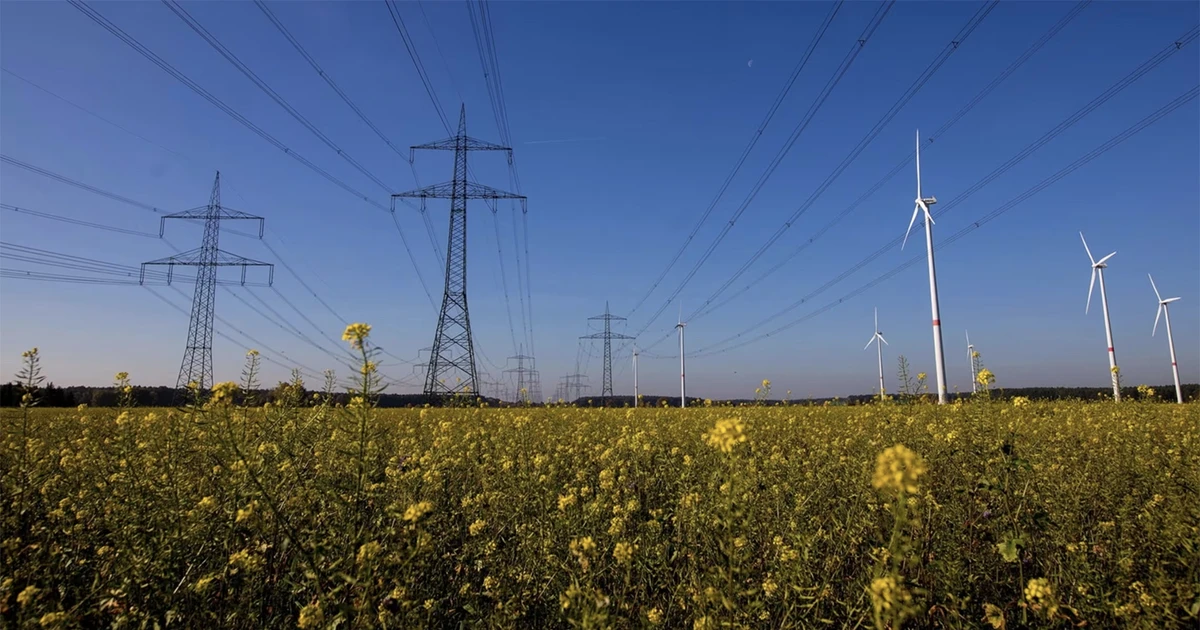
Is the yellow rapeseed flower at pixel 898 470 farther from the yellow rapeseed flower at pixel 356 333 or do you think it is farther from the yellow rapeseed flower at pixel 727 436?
the yellow rapeseed flower at pixel 356 333

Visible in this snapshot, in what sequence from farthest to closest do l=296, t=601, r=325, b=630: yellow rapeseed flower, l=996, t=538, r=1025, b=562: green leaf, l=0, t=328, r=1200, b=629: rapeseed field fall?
l=996, t=538, r=1025, b=562: green leaf, l=0, t=328, r=1200, b=629: rapeseed field, l=296, t=601, r=325, b=630: yellow rapeseed flower

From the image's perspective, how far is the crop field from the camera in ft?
6.26

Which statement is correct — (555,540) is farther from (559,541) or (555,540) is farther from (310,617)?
(310,617)

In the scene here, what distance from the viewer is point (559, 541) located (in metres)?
2.57

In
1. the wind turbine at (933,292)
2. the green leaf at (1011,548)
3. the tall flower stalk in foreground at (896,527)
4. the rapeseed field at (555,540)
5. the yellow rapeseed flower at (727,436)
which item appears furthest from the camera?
the wind turbine at (933,292)

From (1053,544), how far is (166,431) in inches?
254

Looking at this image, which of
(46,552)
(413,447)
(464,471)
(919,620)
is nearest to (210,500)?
(46,552)

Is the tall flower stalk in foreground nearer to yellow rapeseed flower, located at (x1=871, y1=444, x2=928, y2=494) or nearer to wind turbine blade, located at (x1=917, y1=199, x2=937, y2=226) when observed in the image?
yellow rapeseed flower, located at (x1=871, y1=444, x2=928, y2=494)

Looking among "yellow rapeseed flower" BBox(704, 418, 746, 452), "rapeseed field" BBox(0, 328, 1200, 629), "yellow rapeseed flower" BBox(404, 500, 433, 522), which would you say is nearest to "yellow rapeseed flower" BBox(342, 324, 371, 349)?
"rapeseed field" BBox(0, 328, 1200, 629)

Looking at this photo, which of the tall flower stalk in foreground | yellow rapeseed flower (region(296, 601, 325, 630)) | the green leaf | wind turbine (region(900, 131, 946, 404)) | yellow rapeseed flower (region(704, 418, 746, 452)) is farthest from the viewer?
wind turbine (region(900, 131, 946, 404))

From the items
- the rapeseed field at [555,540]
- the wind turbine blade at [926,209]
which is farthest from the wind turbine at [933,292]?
the rapeseed field at [555,540]

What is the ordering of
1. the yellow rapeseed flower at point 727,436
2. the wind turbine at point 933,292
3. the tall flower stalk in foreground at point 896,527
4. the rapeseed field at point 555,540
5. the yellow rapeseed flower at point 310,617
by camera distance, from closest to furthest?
1. the tall flower stalk in foreground at point 896,527
2. the yellow rapeseed flower at point 727,436
3. the yellow rapeseed flower at point 310,617
4. the rapeseed field at point 555,540
5. the wind turbine at point 933,292

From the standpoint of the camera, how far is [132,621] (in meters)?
→ 2.07

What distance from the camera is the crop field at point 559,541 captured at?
1908 mm
